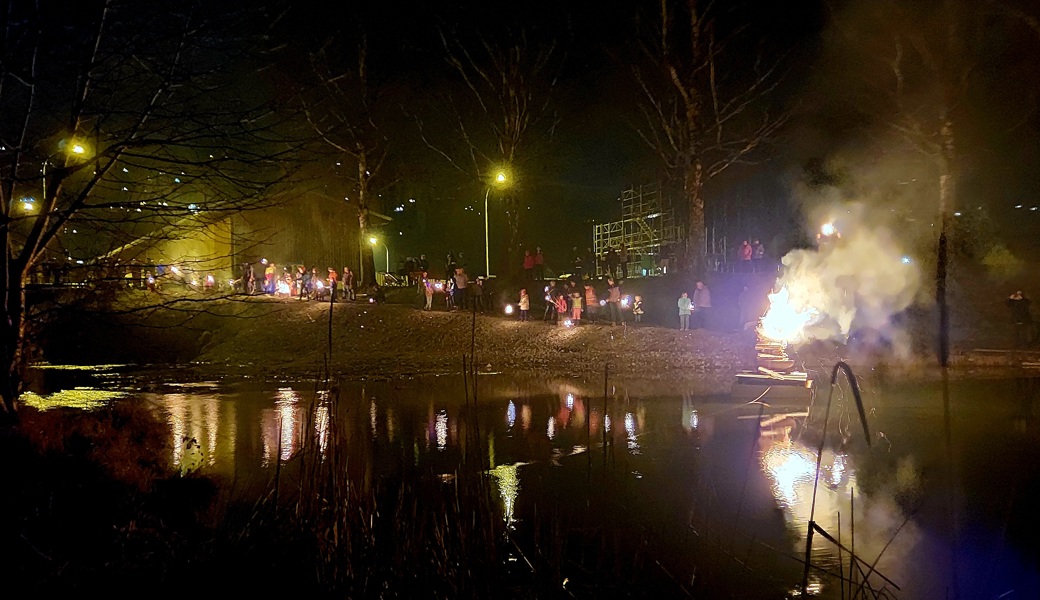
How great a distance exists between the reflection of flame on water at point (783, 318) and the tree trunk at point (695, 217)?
10.5 m

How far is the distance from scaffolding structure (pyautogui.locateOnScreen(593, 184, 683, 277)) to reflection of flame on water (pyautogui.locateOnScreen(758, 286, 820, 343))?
18.9 metres

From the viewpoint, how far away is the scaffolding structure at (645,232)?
37.5m

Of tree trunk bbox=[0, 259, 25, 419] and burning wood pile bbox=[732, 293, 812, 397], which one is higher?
tree trunk bbox=[0, 259, 25, 419]

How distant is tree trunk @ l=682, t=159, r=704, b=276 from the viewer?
2492cm

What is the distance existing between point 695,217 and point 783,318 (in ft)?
38.0

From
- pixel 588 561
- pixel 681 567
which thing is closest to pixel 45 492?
pixel 588 561

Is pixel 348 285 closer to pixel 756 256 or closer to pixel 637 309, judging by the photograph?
pixel 637 309

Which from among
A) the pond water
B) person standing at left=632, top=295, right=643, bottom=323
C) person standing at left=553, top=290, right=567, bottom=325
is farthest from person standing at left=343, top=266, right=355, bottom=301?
the pond water

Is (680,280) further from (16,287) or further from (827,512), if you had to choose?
(16,287)

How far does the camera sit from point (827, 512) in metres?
7.25

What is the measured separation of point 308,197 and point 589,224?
27.2 m

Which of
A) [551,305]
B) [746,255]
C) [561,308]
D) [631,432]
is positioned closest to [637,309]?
[561,308]

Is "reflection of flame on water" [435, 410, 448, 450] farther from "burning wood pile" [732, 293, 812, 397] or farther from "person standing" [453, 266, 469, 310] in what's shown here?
"person standing" [453, 266, 469, 310]

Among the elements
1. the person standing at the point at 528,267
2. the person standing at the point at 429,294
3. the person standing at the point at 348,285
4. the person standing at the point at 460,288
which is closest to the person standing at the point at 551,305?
the person standing at the point at 528,267
